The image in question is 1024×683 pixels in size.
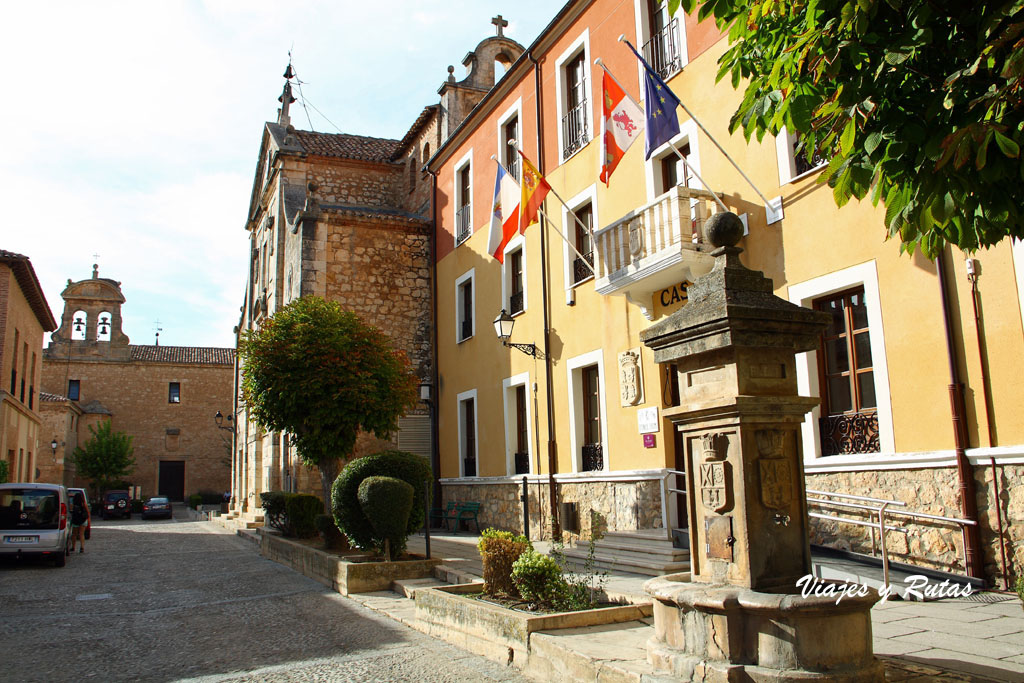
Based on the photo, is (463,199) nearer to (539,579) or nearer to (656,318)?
(656,318)

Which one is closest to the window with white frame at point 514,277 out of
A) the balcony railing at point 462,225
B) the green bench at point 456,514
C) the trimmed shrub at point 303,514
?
the balcony railing at point 462,225

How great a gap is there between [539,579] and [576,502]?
664cm

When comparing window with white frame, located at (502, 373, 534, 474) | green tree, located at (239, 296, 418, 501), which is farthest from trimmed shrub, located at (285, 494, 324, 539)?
window with white frame, located at (502, 373, 534, 474)

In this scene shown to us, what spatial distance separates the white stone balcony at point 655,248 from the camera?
10.3m

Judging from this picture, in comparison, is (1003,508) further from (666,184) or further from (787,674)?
(666,184)

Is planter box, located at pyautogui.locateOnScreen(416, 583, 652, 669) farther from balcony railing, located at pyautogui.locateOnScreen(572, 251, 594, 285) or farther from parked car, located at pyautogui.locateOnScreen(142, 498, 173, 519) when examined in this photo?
parked car, located at pyautogui.locateOnScreen(142, 498, 173, 519)

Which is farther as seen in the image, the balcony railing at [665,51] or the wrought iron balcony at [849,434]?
the balcony railing at [665,51]

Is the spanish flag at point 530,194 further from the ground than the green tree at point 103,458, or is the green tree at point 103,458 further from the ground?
the spanish flag at point 530,194

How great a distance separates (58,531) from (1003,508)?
48.5ft

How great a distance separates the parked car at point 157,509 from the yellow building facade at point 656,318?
21237mm

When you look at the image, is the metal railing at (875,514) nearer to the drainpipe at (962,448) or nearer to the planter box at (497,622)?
the drainpipe at (962,448)

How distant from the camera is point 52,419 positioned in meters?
38.0

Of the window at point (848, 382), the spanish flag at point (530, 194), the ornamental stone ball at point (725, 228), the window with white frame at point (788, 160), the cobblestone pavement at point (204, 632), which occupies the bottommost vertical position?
the cobblestone pavement at point (204, 632)

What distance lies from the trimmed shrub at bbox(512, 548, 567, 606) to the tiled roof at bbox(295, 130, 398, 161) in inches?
785
